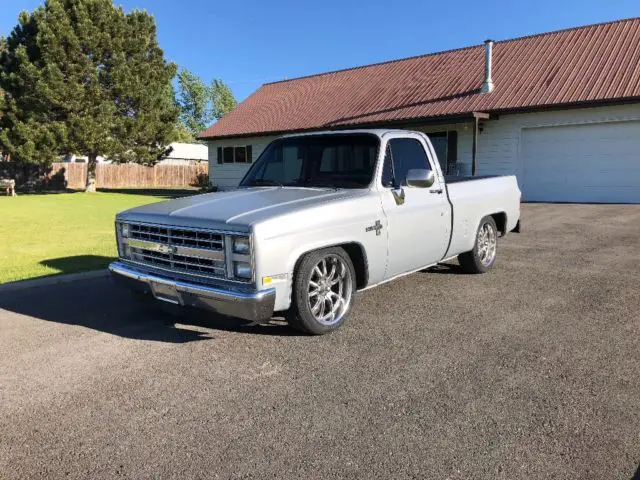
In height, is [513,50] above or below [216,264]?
above

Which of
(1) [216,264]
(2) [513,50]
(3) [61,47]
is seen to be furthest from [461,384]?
(3) [61,47]

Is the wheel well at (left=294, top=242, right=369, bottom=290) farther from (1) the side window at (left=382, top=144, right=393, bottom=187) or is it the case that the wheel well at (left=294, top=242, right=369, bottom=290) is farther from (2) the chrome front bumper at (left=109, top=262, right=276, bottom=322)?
(2) the chrome front bumper at (left=109, top=262, right=276, bottom=322)

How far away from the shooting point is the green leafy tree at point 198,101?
8931 centimetres

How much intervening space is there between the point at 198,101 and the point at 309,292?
3572 inches

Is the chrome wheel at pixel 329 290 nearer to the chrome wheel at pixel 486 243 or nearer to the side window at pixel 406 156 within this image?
the side window at pixel 406 156

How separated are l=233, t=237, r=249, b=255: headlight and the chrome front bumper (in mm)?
313

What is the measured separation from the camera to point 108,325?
5.12m

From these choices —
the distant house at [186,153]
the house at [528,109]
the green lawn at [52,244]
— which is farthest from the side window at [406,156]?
the distant house at [186,153]

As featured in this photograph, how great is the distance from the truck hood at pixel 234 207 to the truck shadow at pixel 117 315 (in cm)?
76

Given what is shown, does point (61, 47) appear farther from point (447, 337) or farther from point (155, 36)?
point (447, 337)

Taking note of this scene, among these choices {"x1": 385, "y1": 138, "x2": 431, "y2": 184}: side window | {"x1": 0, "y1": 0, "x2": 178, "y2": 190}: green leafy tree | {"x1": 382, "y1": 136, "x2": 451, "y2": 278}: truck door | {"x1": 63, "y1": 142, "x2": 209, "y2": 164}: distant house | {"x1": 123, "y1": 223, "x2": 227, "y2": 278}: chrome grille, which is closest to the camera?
{"x1": 123, "y1": 223, "x2": 227, "y2": 278}: chrome grille

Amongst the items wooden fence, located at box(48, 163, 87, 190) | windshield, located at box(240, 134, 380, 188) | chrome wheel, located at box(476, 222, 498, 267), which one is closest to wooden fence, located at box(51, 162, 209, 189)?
wooden fence, located at box(48, 163, 87, 190)

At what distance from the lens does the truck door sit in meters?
5.28

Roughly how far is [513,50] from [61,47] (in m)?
22.5
